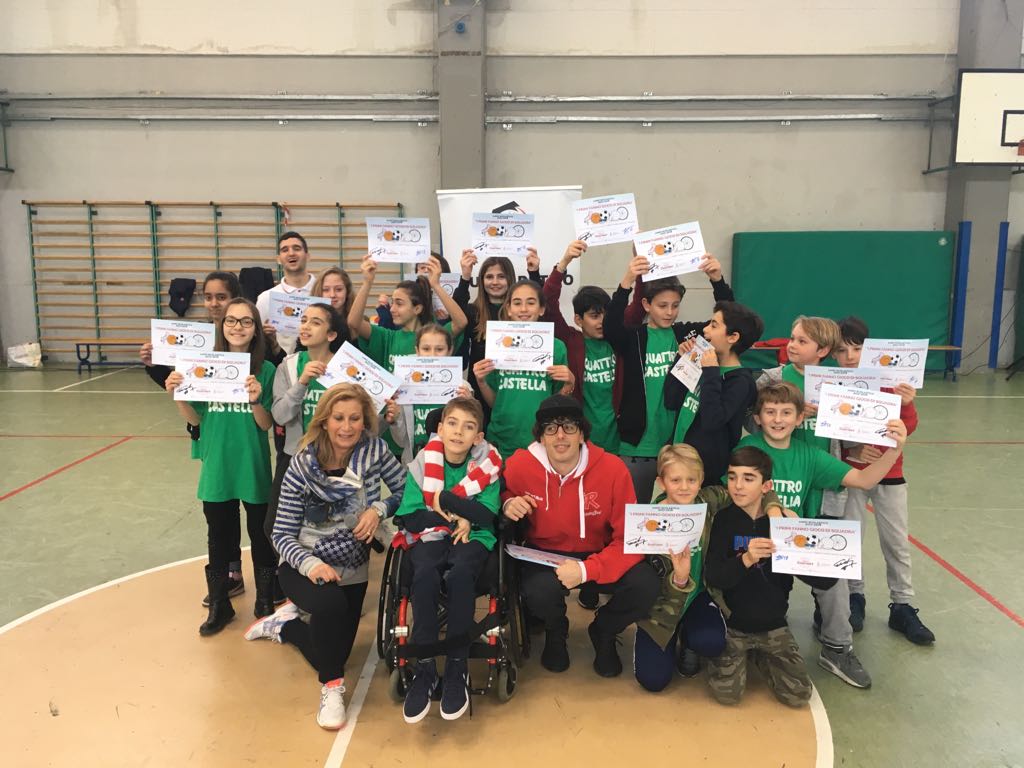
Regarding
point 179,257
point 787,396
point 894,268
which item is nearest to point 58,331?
point 179,257

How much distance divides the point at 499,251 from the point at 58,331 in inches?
379

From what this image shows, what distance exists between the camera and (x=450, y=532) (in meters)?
2.67

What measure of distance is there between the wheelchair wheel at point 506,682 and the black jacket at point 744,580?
83 centimetres

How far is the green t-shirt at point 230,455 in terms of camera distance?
3082mm

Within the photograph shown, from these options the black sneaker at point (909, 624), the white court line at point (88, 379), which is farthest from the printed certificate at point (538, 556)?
the white court line at point (88, 379)

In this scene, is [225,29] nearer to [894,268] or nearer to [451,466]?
[451,466]

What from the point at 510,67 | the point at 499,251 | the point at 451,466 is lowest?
the point at 451,466

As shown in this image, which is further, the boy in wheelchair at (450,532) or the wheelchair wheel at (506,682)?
the wheelchair wheel at (506,682)

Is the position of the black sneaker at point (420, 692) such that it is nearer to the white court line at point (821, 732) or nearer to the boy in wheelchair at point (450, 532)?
the boy in wheelchair at point (450, 532)

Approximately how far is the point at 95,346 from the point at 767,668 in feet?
36.4

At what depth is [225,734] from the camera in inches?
94.4

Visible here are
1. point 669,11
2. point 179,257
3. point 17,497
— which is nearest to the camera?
point 17,497

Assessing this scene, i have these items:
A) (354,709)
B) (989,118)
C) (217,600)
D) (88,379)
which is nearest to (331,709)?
(354,709)

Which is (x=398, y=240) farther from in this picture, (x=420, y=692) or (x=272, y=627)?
(x=420, y=692)
